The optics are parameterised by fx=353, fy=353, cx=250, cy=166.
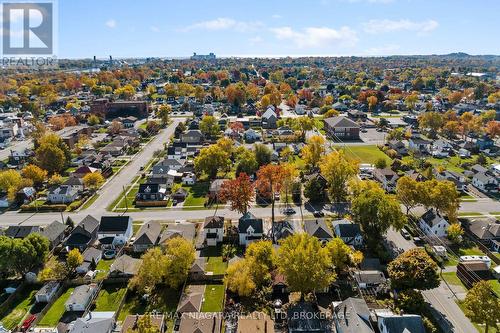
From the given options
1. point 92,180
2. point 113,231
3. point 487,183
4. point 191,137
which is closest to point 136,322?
point 113,231

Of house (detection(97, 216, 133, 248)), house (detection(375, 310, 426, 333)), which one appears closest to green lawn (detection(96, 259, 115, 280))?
house (detection(97, 216, 133, 248))

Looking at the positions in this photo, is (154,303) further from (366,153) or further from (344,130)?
(344,130)

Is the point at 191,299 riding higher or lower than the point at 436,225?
lower

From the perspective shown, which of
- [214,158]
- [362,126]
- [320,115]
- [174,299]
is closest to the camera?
[174,299]

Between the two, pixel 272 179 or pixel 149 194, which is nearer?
pixel 272 179

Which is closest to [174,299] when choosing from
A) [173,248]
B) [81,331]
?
[173,248]

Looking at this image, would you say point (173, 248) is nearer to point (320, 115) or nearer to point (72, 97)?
point (320, 115)

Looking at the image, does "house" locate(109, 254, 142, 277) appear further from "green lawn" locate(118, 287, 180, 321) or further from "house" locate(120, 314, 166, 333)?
"house" locate(120, 314, 166, 333)
